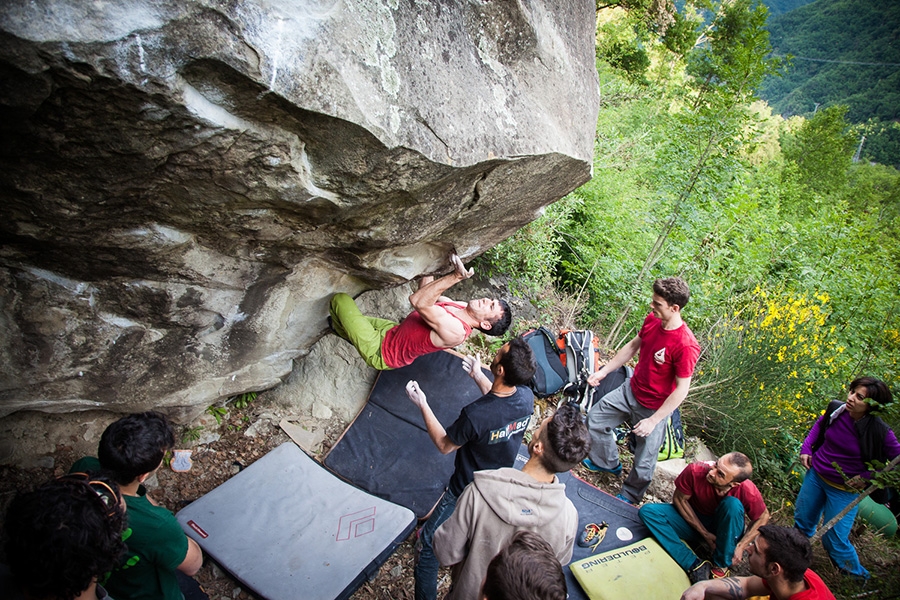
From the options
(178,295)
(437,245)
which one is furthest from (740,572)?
(178,295)

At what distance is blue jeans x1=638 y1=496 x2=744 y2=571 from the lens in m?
3.18

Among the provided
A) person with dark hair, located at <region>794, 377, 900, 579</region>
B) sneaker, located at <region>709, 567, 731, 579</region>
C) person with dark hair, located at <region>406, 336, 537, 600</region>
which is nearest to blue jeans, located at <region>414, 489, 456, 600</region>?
person with dark hair, located at <region>406, 336, 537, 600</region>

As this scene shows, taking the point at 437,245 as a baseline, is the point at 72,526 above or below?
below

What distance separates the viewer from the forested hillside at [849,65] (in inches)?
1625

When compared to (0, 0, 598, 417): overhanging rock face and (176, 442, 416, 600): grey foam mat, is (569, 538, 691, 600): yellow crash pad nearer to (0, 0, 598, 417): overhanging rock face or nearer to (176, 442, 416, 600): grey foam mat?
(176, 442, 416, 600): grey foam mat

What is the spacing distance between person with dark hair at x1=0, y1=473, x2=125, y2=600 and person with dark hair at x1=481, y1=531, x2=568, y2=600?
1.18m

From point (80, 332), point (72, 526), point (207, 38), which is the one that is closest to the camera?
point (72, 526)

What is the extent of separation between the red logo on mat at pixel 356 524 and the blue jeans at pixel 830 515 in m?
3.26

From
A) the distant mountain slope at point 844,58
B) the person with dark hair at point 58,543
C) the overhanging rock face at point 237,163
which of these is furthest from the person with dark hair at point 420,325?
the distant mountain slope at point 844,58

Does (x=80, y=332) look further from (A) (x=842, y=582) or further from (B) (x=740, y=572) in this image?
(A) (x=842, y=582)

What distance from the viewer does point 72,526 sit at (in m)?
1.45

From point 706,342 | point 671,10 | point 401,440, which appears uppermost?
point 671,10

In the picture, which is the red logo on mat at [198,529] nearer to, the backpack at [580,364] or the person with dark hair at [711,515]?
the person with dark hair at [711,515]

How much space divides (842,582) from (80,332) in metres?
5.34
